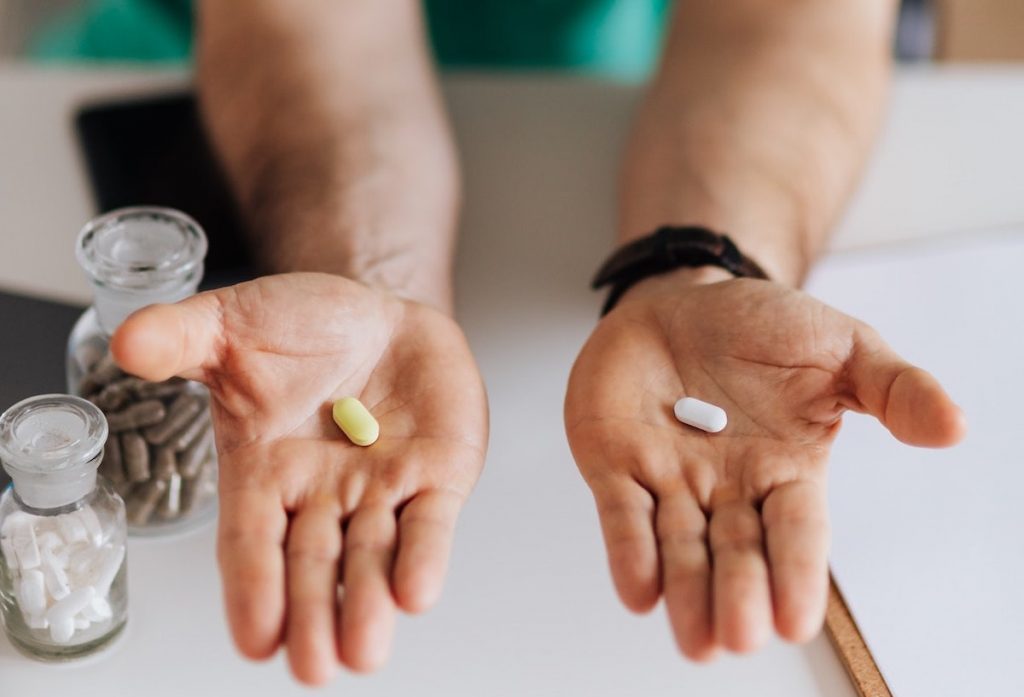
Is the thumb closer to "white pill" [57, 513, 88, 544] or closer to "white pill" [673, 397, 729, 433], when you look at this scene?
"white pill" [57, 513, 88, 544]

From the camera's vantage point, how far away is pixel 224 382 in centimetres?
76

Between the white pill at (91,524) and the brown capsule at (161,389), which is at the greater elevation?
the brown capsule at (161,389)

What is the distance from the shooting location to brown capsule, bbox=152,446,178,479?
84 cm

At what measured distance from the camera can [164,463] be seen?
839 mm

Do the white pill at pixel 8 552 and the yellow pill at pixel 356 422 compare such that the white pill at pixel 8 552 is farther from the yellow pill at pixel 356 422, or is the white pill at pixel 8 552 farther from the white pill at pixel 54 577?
the yellow pill at pixel 356 422

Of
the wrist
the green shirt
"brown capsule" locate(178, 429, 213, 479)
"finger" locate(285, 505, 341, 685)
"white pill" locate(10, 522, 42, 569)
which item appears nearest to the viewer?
"finger" locate(285, 505, 341, 685)

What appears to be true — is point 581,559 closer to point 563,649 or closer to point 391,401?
point 563,649

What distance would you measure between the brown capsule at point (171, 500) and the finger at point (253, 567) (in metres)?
0.14

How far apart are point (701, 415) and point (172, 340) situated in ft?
1.18

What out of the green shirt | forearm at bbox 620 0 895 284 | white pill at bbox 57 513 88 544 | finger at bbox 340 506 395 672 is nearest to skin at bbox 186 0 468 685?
finger at bbox 340 506 395 672

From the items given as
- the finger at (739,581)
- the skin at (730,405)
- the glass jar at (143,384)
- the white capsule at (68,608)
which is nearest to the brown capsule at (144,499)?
the glass jar at (143,384)

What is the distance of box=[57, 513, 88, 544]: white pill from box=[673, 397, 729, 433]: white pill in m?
0.41

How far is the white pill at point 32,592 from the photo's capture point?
74 centimetres

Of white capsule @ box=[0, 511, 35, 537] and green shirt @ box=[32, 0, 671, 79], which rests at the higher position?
green shirt @ box=[32, 0, 671, 79]
